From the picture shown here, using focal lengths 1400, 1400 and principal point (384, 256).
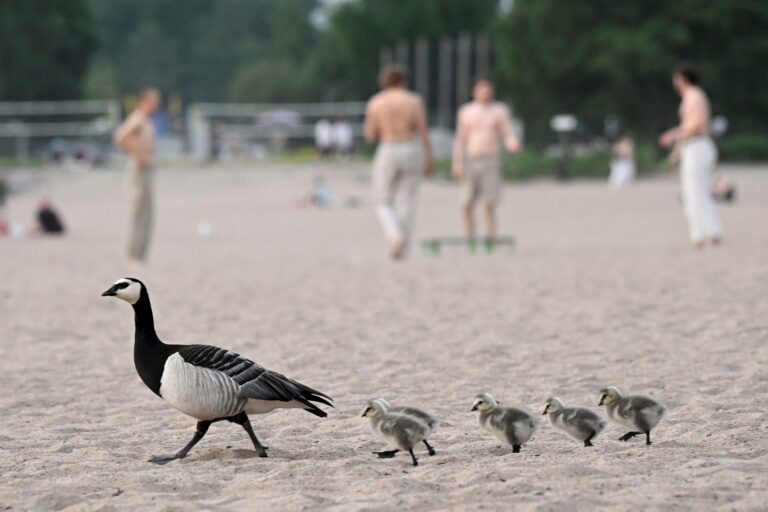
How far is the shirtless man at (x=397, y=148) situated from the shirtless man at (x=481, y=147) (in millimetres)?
950

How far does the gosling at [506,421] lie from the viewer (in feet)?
20.2

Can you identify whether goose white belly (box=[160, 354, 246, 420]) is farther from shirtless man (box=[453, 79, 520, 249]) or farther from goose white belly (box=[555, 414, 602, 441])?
shirtless man (box=[453, 79, 520, 249])

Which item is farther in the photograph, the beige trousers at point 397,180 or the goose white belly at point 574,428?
the beige trousers at point 397,180

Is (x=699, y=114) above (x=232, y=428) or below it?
above

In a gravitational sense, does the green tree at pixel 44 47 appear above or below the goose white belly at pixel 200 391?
above

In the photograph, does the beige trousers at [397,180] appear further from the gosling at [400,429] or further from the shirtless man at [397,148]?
the gosling at [400,429]

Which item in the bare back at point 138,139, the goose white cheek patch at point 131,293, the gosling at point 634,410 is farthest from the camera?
the bare back at point 138,139

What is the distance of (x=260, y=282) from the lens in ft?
50.4

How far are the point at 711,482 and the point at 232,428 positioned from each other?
2.76 m

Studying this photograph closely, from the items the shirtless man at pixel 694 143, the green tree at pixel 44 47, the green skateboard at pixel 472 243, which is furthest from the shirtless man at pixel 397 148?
the green tree at pixel 44 47

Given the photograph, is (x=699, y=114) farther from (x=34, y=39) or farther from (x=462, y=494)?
(x=34, y=39)

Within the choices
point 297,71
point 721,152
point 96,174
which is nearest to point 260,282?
point 96,174

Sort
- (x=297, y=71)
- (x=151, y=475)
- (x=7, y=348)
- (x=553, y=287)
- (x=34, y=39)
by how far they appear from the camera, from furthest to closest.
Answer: (x=297, y=71)
(x=34, y=39)
(x=553, y=287)
(x=7, y=348)
(x=151, y=475)

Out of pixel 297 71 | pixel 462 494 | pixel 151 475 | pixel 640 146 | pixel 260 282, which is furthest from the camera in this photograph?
pixel 297 71
